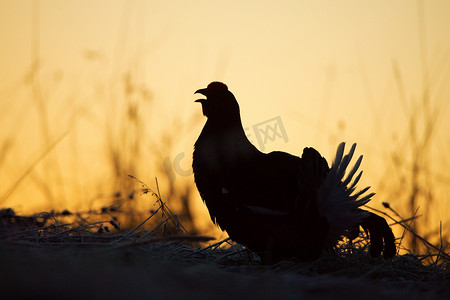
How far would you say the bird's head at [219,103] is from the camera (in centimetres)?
329

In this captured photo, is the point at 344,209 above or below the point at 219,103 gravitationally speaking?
below

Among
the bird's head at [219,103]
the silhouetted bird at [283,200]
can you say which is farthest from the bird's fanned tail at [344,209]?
the bird's head at [219,103]

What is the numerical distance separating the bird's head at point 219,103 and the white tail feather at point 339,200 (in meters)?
0.77

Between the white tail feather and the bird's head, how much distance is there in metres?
0.77

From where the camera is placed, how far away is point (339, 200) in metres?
2.82

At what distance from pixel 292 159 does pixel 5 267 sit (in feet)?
6.22

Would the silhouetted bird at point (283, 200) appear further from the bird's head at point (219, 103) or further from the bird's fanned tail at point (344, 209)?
the bird's head at point (219, 103)

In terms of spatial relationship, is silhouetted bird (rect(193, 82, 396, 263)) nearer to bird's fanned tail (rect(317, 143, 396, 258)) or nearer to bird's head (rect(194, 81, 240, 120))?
bird's fanned tail (rect(317, 143, 396, 258))

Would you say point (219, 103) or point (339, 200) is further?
point (219, 103)

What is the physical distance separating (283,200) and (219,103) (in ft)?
2.86

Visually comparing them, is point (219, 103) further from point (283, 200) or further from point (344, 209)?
point (344, 209)

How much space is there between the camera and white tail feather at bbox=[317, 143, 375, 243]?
280cm

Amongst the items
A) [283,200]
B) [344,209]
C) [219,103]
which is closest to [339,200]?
[344,209]

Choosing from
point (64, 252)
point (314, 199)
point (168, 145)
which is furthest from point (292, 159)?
point (168, 145)
